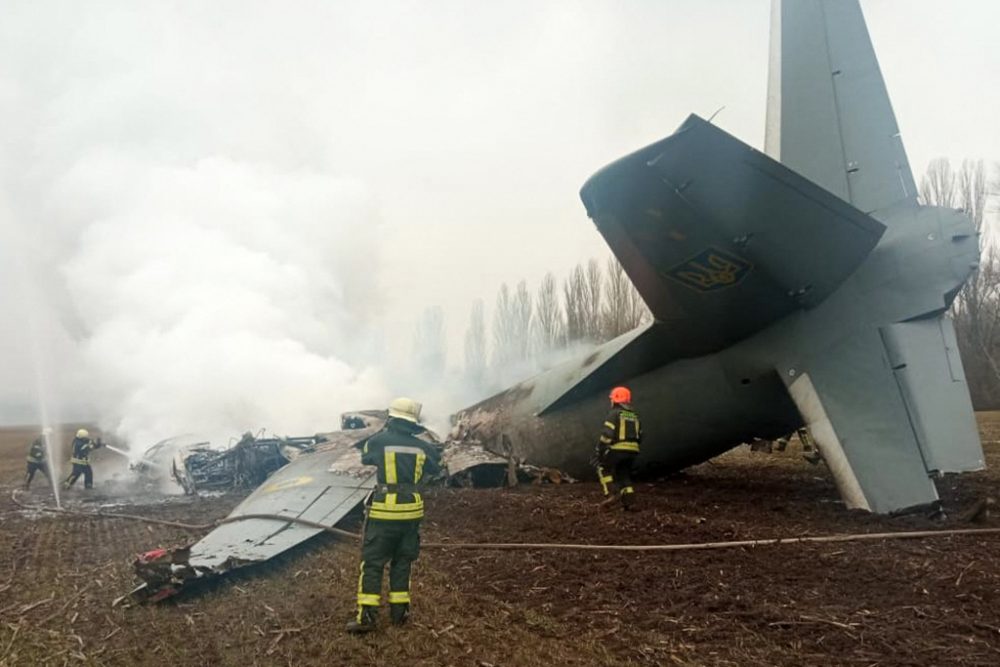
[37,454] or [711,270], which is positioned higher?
[711,270]

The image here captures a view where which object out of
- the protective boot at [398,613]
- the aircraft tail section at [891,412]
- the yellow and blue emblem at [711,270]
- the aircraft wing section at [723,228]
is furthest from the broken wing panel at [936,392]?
the protective boot at [398,613]

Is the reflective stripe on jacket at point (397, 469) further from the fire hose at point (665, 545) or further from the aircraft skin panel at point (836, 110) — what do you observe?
the aircraft skin panel at point (836, 110)

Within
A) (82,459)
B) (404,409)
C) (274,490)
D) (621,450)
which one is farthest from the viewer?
(82,459)

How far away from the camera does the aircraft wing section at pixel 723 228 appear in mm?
6812

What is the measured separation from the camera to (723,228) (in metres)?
7.29

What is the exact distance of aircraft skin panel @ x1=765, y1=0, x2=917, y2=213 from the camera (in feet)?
29.1

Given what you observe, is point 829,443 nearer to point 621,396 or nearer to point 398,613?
point 621,396

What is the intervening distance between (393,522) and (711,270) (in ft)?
15.5

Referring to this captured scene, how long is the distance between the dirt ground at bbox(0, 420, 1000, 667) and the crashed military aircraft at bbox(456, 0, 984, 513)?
1071 millimetres

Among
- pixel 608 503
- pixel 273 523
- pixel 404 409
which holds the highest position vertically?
pixel 404 409

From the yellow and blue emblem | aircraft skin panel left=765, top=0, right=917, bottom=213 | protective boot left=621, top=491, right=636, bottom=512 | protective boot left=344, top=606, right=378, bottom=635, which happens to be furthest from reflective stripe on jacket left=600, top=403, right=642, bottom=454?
protective boot left=344, top=606, right=378, bottom=635

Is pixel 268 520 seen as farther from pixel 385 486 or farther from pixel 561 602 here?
pixel 561 602

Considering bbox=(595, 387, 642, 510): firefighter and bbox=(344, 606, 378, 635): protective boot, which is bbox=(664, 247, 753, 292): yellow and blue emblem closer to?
bbox=(595, 387, 642, 510): firefighter

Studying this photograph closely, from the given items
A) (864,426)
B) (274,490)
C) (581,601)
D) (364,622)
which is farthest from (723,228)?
(274,490)
